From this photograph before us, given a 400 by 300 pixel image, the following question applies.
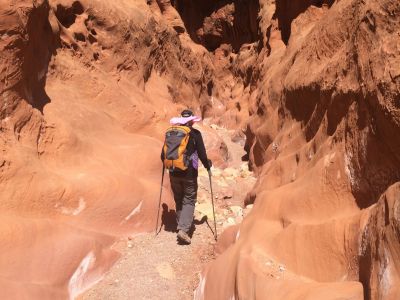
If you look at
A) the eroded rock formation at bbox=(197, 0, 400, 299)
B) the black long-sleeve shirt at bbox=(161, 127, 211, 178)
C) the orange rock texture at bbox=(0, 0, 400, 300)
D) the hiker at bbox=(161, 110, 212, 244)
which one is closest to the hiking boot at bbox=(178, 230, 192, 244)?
the hiker at bbox=(161, 110, 212, 244)

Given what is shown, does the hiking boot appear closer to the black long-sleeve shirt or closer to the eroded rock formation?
the black long-sleeve shirt

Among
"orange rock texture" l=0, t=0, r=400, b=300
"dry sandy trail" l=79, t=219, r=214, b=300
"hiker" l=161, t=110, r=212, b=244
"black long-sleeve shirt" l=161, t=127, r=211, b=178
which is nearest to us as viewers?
"orange rock texture" l=0, t=0, r=400, b=300

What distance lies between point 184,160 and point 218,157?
4186 mm

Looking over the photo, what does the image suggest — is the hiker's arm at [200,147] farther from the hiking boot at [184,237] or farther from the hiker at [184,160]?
the hiking boot at [184,237]

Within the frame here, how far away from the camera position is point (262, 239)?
3.90 meters

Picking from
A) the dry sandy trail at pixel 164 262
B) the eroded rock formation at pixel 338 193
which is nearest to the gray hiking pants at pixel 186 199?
the dry sandy trail at pixel 164 262

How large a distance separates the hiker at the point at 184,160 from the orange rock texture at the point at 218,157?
24.7 inches

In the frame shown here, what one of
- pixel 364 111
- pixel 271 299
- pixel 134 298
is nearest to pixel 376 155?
pixel 364 111

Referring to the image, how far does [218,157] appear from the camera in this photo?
9.36 meters

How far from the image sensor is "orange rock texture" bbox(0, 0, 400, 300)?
9.67ft

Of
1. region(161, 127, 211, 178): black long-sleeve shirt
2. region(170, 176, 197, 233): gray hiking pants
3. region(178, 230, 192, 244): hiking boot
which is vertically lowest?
region(178, 230, 192, 244): hiking boot

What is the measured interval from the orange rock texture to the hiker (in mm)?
628

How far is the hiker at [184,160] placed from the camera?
17.1 feet

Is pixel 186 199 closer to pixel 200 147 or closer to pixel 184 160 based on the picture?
pixel 184 160
